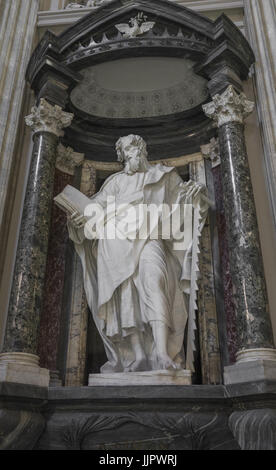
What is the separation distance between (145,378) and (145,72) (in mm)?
3878

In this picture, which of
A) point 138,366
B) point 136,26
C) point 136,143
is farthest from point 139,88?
point 138,366

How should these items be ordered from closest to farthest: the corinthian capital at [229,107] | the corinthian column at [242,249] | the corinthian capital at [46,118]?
the corinthian column at [242,249] < the corinthian capital at [229,107] < the corinthian capital at [46,118]

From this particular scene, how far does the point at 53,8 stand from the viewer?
23.2 ft

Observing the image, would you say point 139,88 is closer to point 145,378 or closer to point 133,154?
point 133,154

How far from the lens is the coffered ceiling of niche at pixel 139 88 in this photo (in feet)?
18.9

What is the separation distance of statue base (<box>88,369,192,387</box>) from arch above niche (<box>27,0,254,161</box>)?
300 cm

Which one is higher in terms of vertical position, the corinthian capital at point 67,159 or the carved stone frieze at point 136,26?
the carved stone frieze at point 136,26

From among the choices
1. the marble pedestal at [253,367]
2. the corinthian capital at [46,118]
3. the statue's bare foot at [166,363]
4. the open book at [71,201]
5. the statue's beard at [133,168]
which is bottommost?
the marble pedestal at [253,367]

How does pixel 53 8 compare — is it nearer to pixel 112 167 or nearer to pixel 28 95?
pixel 28 95

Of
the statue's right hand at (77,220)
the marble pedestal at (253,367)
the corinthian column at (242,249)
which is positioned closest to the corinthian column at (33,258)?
the statue's right hand at (77,220)

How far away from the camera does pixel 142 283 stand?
4.55 metres

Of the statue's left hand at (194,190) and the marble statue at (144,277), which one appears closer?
the marble statue at (144,277)

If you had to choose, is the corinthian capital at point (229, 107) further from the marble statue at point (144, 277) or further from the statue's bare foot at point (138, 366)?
the statue's bare foot at point (138, 366)
